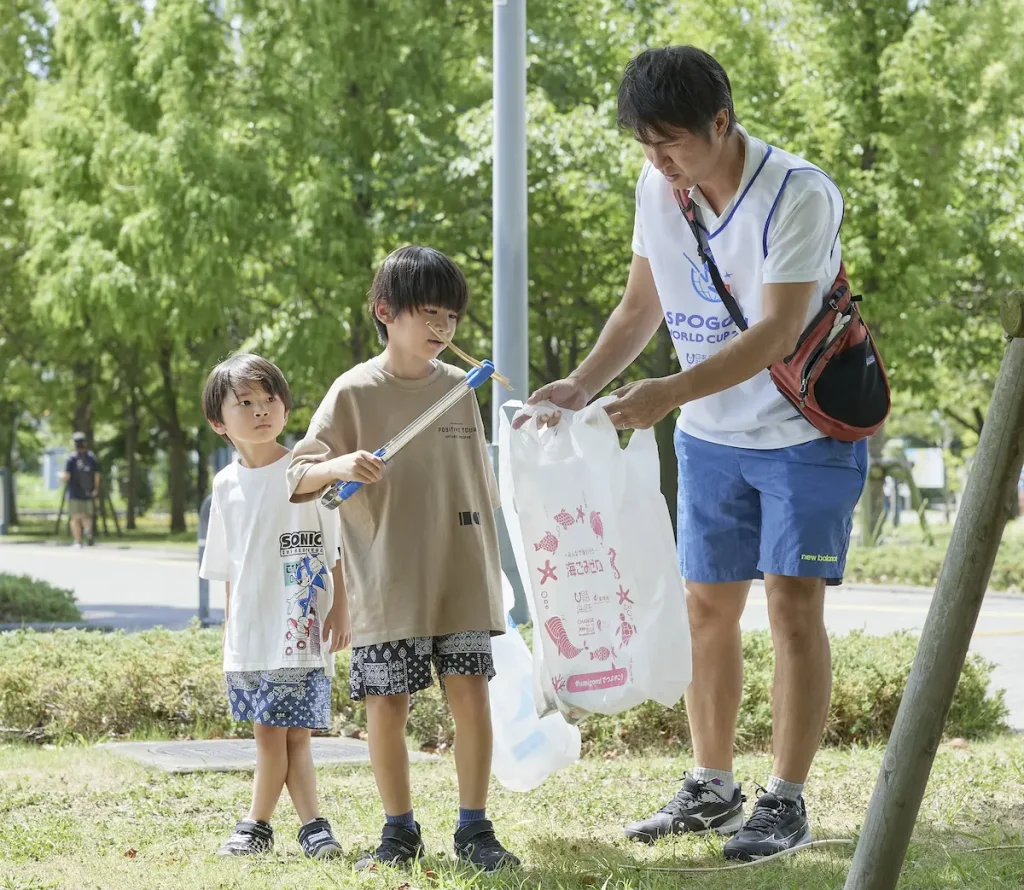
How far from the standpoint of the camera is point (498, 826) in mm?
4203

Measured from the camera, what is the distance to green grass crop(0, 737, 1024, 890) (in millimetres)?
3461

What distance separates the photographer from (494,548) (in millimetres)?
3881

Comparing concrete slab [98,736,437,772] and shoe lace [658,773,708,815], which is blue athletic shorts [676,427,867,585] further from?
concrete slab [98,736,437,772]

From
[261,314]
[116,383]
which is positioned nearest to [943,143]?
[261,314]

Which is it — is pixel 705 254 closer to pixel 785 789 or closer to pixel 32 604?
pixel 785 789

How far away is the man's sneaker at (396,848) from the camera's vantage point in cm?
368

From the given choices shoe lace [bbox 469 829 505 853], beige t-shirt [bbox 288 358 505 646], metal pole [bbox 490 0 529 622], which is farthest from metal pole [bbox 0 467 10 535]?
shoe lace [bbox 469 829 505 853]

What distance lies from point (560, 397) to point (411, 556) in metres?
0.57

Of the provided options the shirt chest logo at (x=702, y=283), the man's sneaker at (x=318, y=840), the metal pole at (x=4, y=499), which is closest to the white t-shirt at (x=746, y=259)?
the shirt chest logo at (x=702, y=283)

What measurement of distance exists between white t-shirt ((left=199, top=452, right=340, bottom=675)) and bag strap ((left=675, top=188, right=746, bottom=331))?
1226mm

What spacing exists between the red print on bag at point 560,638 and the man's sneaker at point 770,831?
0.62 meters

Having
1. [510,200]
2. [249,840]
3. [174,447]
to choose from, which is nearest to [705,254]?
[249,840]

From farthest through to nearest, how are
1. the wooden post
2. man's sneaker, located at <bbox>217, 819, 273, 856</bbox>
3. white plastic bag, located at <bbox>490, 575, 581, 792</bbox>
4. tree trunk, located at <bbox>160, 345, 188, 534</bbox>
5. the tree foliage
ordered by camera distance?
1. tree trunk, located at <bbox>160, 345, 188, 534</bbox>
2. the tree foliage
3. white plastic bag, located at <bbox>490, 575, 581, 792</bbox>
4. man's sneaker, located at <bbox>217, 819, 273, 856</bbox>
5. the wooden post

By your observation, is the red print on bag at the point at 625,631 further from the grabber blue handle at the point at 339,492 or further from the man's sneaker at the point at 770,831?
the grabber blue handle at the point at 339,492
